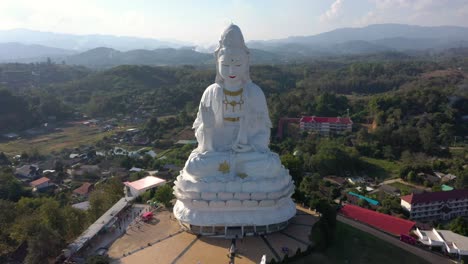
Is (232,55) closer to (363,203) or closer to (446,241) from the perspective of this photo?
(446,241)

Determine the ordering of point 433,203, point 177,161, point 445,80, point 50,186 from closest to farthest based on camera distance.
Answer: point 433,203
point 50,186
point 177,161
point 445,80

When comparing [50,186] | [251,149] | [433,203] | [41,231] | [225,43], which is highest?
[225,43]

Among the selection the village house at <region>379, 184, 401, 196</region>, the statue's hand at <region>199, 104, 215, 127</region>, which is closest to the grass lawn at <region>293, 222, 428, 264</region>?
the statue's hand at <region>199, 104, 215, 127</region>

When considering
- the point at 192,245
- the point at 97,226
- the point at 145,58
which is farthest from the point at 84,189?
the point at 145,58

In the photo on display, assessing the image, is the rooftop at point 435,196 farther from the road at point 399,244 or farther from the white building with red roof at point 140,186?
the white building with red roof at point 140,186

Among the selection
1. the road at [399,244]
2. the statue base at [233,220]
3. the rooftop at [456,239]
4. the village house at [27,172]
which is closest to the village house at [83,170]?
the village house at [27,172]

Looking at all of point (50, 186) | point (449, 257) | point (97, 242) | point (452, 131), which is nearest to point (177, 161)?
point (50, 186)

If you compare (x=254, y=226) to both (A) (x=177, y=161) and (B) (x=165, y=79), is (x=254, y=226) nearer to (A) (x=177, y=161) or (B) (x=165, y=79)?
(A) (x=177, y=161)

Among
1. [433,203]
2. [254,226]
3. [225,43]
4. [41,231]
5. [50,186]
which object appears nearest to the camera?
[41,231]
